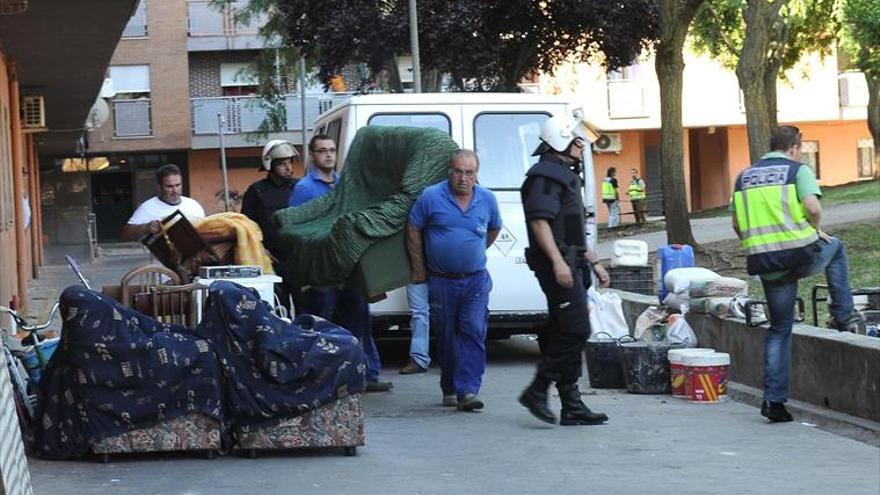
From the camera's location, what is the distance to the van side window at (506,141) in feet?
47.0

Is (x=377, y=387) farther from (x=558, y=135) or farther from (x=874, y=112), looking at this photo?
(x=874, y=112)

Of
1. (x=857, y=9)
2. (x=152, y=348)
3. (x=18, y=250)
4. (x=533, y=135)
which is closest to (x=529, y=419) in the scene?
(x=152, y=348)

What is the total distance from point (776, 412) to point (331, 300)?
135 inches

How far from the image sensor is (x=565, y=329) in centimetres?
1005

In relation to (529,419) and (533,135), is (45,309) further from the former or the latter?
(529,419)

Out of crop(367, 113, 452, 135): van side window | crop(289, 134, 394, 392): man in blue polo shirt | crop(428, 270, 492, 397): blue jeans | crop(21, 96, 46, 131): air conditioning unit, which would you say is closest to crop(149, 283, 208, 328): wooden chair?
crop(289, 134, 394, 392): man in blue polo shirt

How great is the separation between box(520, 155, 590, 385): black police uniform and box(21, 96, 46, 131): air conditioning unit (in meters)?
19.5

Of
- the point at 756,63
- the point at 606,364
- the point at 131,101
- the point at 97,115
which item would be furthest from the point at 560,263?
the point at 131,101

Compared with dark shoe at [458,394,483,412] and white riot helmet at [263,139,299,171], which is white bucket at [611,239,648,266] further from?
dark shoe at [458,394,483,412]

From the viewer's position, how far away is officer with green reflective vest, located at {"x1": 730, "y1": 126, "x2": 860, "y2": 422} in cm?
1028

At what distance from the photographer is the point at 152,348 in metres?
8.57

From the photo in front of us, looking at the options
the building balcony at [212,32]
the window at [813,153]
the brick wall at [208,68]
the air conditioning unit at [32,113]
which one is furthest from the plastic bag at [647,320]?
the window at [813,153]

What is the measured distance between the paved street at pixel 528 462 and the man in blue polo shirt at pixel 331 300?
1.08 m

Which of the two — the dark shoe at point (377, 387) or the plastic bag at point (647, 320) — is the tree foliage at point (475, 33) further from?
the dark shoe at point (377, 387)
